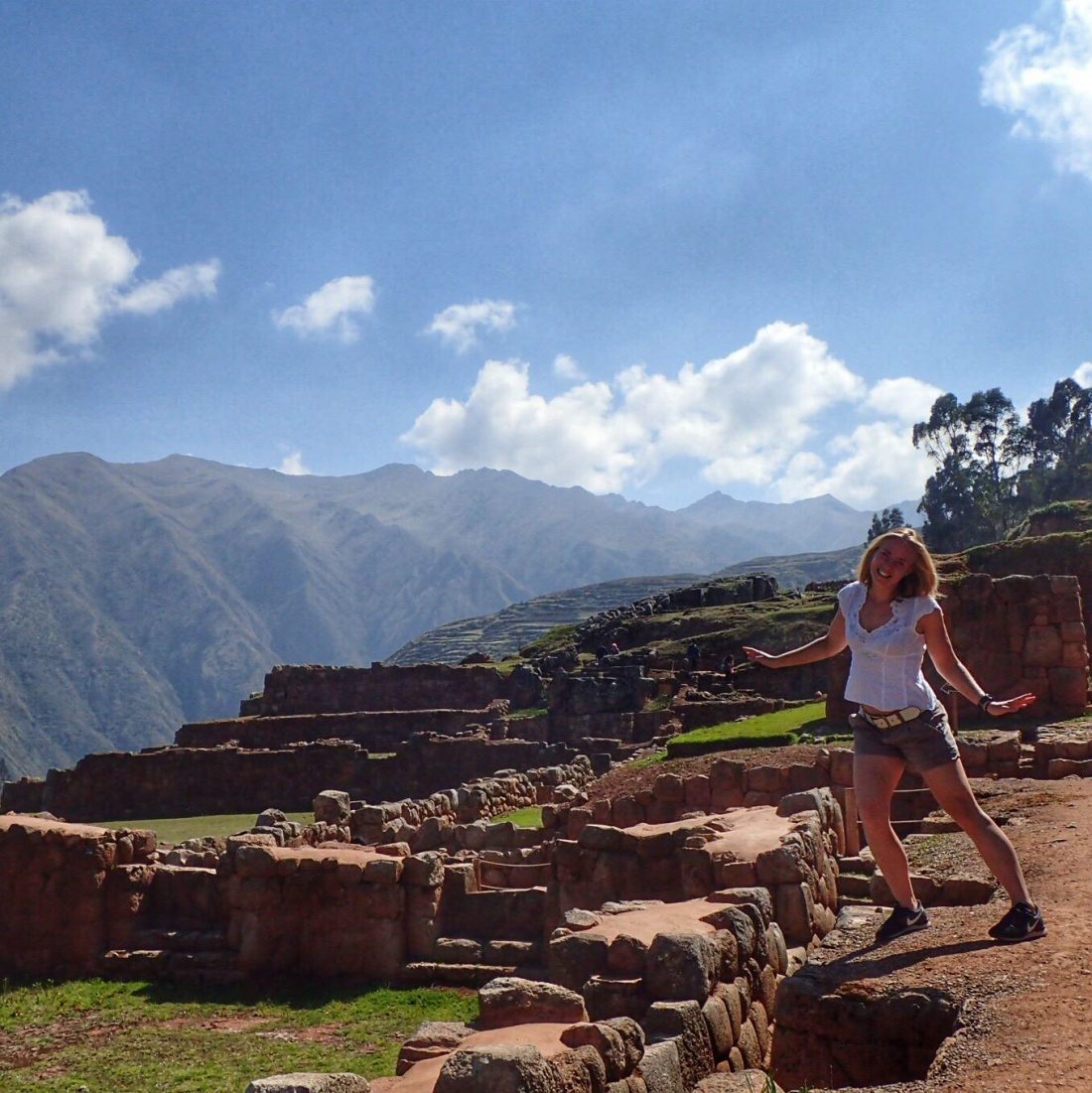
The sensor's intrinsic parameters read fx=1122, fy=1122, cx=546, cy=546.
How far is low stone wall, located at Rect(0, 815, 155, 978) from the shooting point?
46.7 ft

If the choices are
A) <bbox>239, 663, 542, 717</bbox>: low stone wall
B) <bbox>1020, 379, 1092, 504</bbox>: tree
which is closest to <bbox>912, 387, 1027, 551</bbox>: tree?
<bbox>1020, 379, 1092, 504</bbox>: tree

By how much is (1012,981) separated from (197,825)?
91.5 ft

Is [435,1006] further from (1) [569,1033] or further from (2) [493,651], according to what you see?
(2) [493,651]

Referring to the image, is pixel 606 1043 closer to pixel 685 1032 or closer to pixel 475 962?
pixel 685 1032

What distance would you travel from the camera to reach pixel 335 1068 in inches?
372

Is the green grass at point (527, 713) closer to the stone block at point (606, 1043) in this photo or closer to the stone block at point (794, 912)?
the stone block at point (794, 912)

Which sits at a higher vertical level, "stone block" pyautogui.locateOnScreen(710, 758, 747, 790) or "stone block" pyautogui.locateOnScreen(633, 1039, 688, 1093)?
"stone block" pyautogui.locateOnScreen(633, 1039, 688, 1093)

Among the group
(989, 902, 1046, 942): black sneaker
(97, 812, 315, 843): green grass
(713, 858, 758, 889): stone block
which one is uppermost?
(989, 902, 1046, 942): black sneaker

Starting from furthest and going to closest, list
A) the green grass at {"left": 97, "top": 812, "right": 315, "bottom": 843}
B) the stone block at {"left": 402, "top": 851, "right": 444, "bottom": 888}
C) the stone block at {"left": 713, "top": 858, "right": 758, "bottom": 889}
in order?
the green grass at {"left": 97, "top": 812, "right": 315, "bottom": 843}, the stone block at {"left": 402, "top": 851, "right": 444, "bottom": 888}, the stone block at {"left": 713, "top": 858, "right": 758, "bottom": 889}

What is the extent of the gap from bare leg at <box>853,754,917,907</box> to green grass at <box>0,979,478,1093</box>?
4.86 meters

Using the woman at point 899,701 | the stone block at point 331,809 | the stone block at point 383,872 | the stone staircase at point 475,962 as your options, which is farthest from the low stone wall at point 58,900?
the woman at point 899,701

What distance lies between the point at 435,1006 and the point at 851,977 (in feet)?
23.5

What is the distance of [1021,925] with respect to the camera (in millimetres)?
5773

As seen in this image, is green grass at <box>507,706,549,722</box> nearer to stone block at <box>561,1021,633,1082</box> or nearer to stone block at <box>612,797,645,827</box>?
stone block at <box>612,797,645,827</box>
